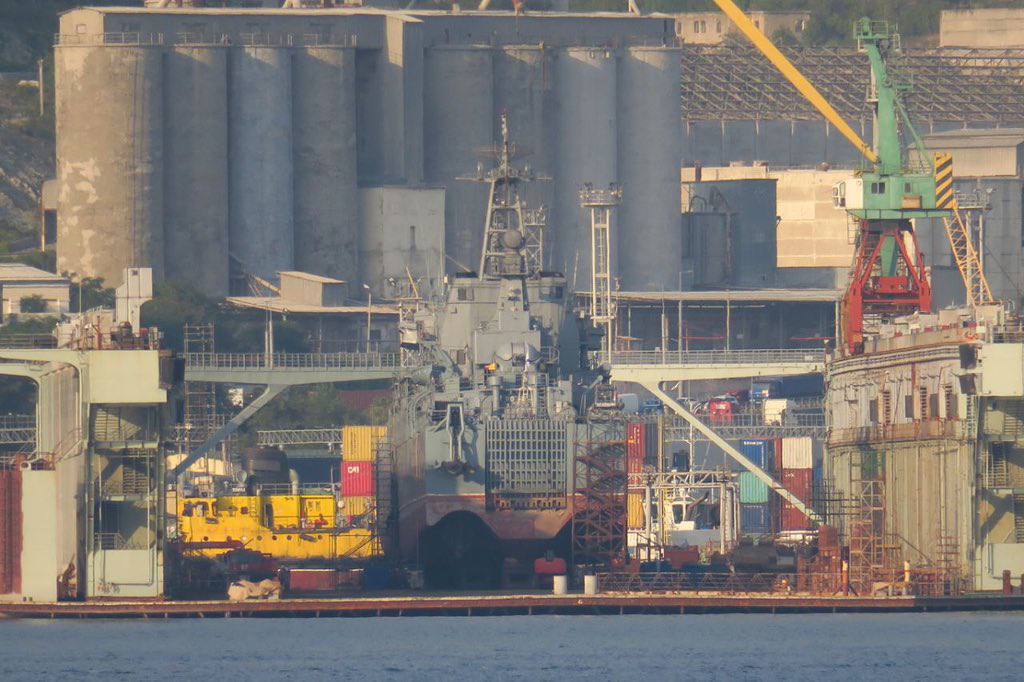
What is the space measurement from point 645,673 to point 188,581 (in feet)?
60.4

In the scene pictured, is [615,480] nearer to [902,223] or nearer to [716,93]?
[902,223]

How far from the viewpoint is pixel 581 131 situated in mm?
167750

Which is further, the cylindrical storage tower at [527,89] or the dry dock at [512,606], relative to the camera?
the cylindrical storage tower at [527,89]

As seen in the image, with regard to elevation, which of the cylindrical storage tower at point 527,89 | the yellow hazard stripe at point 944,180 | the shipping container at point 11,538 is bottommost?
the shipping container at point 11,538

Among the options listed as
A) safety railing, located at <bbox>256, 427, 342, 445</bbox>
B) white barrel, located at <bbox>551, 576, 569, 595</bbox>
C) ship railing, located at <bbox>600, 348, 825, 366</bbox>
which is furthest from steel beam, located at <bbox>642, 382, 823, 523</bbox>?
safety railing, located at <bbox>256, 427, 342, 445</bbox>

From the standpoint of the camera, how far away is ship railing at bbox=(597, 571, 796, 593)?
8262cm

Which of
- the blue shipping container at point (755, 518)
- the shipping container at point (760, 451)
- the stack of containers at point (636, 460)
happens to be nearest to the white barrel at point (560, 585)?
the stack of containers at point (636, 460)

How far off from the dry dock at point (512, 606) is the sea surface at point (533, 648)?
0.50 meters

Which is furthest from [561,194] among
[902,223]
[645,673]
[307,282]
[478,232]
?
[645,673]

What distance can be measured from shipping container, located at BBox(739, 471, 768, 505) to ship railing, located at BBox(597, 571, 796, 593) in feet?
111

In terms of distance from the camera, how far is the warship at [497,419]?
88.4m

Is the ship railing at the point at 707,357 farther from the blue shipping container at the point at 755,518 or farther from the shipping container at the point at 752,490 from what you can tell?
the blue shipping container at the point at 755,518

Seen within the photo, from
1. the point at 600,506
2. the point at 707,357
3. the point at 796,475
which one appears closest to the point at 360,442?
the point at 796,475

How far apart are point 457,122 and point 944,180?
55.4 metres
